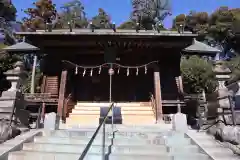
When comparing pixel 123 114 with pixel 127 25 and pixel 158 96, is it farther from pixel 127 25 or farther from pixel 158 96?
pixel 127 25

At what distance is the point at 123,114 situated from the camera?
13.0 metres

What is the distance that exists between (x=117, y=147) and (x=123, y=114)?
7015 millimetres

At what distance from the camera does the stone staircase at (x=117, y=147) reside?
18.3 ft

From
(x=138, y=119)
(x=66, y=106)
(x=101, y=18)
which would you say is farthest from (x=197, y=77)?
(x=101, y=18)

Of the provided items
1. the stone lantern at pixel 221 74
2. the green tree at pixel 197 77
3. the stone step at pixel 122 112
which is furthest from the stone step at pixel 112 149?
the green tree at pixel 197 77

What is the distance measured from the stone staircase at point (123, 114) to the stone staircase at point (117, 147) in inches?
207

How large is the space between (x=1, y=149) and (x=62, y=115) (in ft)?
20.3

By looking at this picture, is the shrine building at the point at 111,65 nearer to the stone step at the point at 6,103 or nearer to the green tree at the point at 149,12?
the stone step at the point at 6,103

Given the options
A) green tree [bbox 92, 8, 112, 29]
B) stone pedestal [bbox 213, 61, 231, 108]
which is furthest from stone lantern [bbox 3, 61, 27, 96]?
green tree [bbox 92, 8, 112, 29]

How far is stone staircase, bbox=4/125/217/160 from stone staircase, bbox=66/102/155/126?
5256 mm

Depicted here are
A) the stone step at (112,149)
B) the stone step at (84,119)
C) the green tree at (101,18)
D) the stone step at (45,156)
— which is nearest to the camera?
the stone step at (45,156)

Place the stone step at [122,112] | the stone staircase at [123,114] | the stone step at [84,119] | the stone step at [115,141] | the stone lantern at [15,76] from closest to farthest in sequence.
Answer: the stone step at [115,141], the stone lantern at [15,76], the stone step at [84,119], the stone staircase at [123,114], the stone step at [122,112]

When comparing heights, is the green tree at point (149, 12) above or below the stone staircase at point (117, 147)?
above

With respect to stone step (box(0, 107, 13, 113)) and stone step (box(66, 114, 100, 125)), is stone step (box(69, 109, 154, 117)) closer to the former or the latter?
stone step (box(66, 114, 100, 125))
